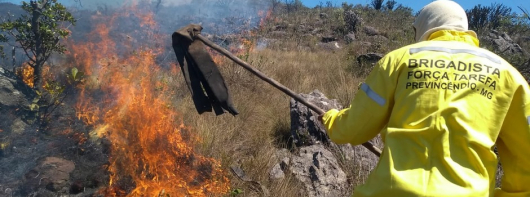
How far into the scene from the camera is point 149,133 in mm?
3762

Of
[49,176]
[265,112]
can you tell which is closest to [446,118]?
[49,176]

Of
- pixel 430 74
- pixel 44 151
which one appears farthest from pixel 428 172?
pixel 44 151

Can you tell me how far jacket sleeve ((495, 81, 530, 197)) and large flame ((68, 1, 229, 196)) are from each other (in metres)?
2.33

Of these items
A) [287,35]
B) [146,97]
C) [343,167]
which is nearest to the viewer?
[343,167]

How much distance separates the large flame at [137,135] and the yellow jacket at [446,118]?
219 cm

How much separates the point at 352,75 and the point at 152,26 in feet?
12.9

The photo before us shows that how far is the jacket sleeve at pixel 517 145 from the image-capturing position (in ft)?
5.41

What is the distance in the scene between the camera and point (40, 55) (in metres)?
4.82

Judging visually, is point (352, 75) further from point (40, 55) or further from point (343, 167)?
point (40, 55)

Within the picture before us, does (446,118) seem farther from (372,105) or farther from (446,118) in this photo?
(372,105)

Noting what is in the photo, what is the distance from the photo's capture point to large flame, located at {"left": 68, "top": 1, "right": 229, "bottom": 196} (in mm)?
3471

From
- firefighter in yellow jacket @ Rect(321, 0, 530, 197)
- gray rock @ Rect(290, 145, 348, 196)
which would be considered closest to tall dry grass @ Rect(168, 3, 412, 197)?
gray rock @ Rect(290, 145, 348, 196)

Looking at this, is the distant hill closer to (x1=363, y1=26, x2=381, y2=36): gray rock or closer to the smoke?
the smoke

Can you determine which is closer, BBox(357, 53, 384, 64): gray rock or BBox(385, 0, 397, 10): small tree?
BBox(357, 53, 384, 64): gray rock
